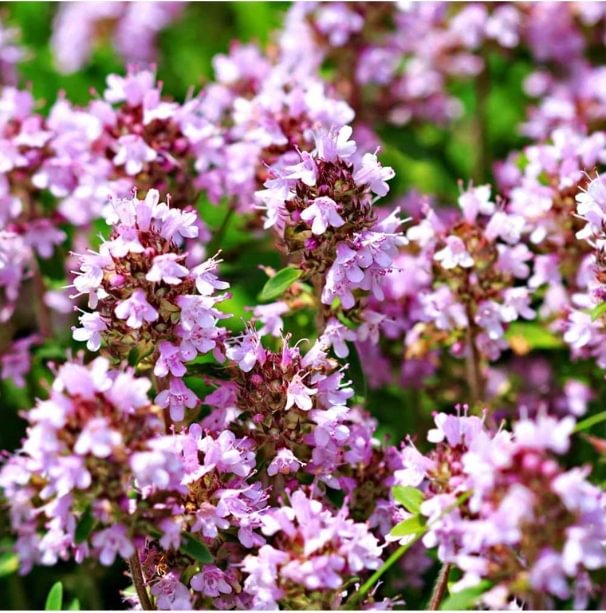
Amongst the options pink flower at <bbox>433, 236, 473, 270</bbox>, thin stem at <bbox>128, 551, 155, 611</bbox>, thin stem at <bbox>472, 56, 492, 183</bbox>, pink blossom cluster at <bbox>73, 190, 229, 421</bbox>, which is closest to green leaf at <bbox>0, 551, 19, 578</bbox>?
thin stem at <bbox>128, 551, 155, 611</bbox>

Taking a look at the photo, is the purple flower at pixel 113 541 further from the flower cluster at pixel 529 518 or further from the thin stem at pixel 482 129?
the thin stem at pixel 482 129

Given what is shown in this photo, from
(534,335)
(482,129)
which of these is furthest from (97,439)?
(482,129)

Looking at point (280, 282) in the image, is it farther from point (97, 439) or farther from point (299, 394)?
point (97, 439)

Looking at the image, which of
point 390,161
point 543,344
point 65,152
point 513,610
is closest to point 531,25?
point 390,161

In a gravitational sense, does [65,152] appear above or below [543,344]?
above

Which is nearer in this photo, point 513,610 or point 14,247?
point 513,610

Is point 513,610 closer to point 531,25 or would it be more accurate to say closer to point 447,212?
point 447,212
